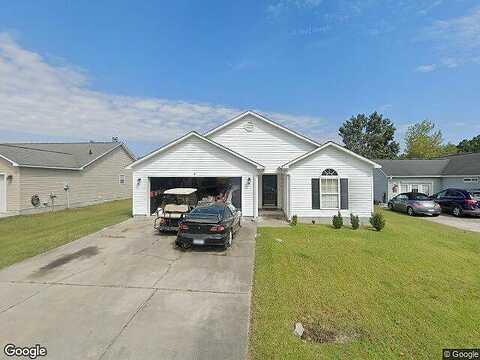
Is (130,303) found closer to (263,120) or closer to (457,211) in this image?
(263,120)

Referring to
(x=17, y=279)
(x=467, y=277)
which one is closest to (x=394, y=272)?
(x=467, y=277)

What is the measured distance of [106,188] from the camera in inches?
1148

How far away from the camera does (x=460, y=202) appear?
68.4 feet

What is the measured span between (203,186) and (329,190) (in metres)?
7.49

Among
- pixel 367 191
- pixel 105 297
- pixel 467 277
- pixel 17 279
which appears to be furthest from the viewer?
pixel 367 191

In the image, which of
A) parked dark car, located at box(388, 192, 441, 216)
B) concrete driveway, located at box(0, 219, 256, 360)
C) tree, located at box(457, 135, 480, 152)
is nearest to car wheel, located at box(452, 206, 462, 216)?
parked dark car, located at box(388, 192, 441, 216)

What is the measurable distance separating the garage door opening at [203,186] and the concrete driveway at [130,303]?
663 centimetres

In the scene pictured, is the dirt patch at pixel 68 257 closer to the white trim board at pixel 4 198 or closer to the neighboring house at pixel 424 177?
the white trim board at pixel 4 198

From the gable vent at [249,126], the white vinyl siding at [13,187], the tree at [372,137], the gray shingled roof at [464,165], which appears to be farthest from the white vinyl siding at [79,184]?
the tree at [372,137]

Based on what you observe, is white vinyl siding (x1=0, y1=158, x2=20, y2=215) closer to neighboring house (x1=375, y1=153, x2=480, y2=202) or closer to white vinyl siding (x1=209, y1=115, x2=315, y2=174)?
white vinyl siding (x1=209, y1=115, x2=315, y2=174)

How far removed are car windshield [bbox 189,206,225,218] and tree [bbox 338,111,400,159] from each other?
5611 cm

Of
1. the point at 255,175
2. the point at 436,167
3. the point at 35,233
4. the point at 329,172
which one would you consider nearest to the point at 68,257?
the point at 35,233

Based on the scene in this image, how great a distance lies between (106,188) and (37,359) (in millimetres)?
27040

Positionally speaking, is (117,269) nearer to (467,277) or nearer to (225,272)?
(225,272)
